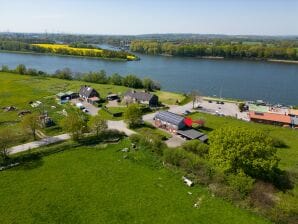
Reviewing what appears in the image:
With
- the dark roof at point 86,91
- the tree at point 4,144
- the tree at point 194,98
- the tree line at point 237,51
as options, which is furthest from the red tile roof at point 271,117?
the tree line at point 237,51

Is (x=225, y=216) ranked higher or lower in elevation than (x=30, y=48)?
lower

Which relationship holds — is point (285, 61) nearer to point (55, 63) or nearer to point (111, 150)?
point (55, 63)

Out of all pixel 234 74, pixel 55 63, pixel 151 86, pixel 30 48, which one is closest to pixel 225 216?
pixel 151 86

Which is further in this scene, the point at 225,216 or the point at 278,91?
the point at 278,91

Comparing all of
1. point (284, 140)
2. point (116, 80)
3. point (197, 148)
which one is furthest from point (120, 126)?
point (116, 80)

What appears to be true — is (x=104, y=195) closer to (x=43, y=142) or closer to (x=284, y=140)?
(x=43, y=142)

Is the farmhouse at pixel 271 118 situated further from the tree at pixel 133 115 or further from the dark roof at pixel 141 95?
the tree at pixel 133 115

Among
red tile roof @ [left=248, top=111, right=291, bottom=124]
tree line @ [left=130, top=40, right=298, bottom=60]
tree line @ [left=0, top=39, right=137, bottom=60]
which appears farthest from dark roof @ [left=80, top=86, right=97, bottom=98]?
tree line @ [left=130, top=40, right=298, bottom=60]
